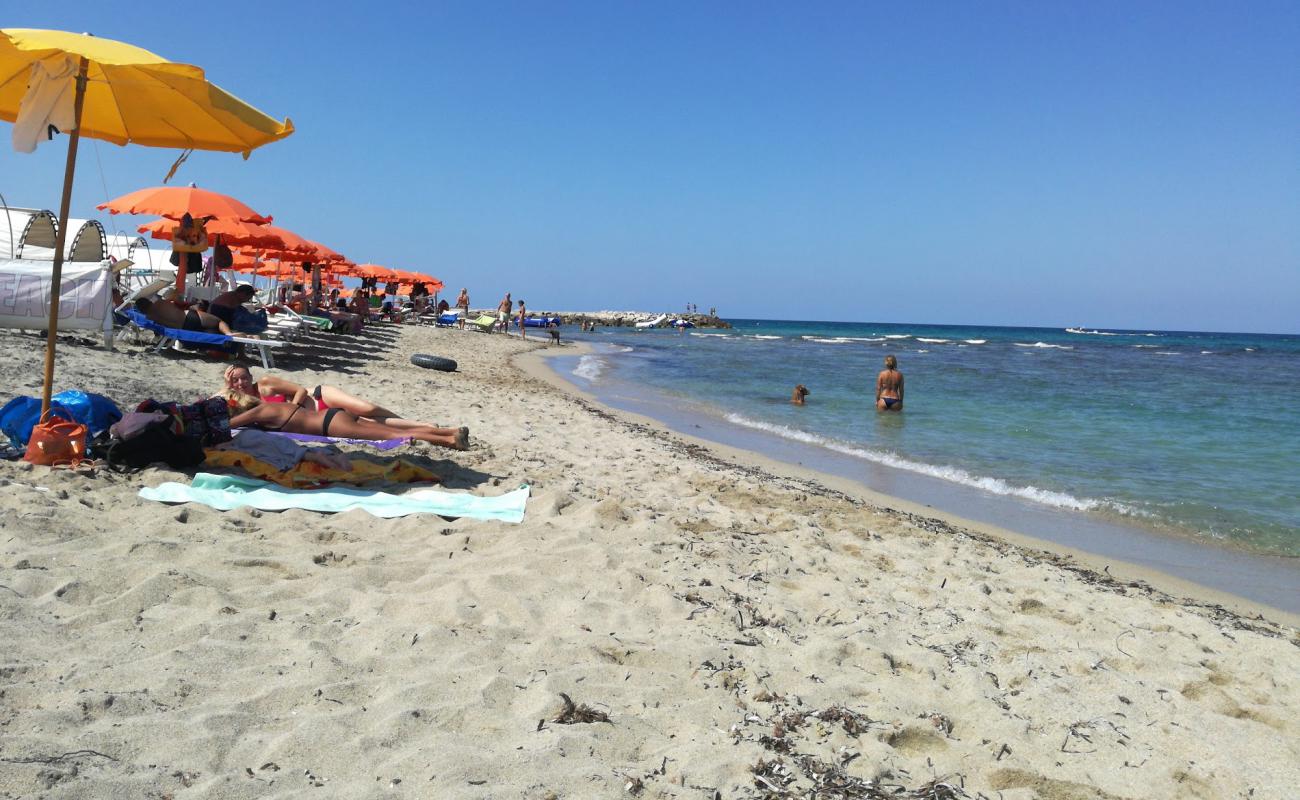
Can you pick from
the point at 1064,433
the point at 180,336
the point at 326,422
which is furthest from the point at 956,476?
the point at 180,336

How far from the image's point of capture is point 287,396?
19.2 ft

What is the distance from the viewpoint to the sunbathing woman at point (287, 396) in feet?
18.1

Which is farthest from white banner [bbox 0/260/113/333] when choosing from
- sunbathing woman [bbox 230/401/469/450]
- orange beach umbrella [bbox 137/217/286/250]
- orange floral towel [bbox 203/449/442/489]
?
orange floral towel [bbox 203/449/442/489]

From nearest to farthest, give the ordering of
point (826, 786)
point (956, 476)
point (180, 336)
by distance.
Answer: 1. point (826, 786)
2. point (956, 476)
3. point (180, 336)

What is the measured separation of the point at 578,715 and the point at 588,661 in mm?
381

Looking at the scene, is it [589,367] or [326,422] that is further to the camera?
[589,367]

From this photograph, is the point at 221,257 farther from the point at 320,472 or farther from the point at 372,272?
the point at 372,272

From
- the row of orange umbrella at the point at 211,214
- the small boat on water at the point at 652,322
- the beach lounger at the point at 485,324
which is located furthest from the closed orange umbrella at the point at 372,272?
the small boat on water at the point at 652,322

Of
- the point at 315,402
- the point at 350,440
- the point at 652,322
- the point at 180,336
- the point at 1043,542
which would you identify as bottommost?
the point at 1043,542

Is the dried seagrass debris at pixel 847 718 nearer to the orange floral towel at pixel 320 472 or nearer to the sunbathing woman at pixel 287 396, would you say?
the orange floral towel at pixel 320 472

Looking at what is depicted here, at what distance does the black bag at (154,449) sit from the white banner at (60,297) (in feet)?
14.9

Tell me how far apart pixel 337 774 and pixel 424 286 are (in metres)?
35.5

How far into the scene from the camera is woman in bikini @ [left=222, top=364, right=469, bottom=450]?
5523 millimetres

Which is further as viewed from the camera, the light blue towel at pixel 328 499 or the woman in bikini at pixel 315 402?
the woman in bikini at pixel 315 402
